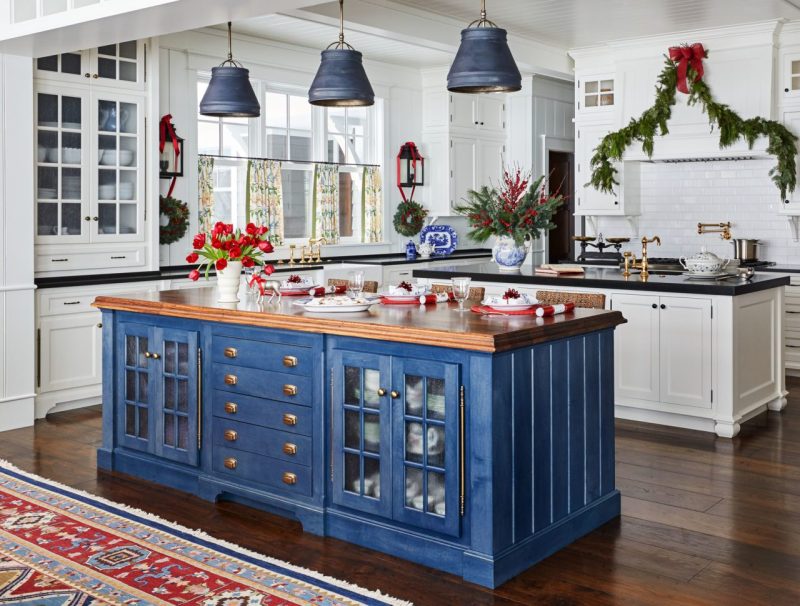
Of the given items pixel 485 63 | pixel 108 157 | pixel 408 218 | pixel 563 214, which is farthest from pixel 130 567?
pixel 563 214

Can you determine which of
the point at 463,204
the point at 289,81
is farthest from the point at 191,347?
the point at 463,204

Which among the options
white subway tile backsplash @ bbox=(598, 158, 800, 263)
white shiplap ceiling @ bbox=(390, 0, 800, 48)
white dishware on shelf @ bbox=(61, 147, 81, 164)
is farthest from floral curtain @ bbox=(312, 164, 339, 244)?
white dishware on shelf @ bbox=(61, 147, 81, 164)

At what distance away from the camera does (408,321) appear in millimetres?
3783

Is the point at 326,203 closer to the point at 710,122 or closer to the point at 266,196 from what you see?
the point at 266,196

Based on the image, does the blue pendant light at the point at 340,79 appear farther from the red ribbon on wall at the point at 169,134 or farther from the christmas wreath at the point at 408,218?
the christmas wreath at the point at 408,218

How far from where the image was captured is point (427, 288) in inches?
179

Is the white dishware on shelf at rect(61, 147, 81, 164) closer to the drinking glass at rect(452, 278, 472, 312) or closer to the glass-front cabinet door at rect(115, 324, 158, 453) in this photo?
the glass-front cabinet door at rect(115, 324, 158, 453)

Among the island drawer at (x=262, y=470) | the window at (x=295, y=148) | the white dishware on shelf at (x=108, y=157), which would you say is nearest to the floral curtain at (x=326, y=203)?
the window at (x=295, y=148)

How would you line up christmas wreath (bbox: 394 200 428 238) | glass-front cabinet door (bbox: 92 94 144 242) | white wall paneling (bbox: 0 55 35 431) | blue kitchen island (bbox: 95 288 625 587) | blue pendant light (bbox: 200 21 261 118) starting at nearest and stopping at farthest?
blue kitchen island (bbox: 95 288 625 587) → blue pendant light (bbox: 200 21 261 118) → white wall paneling (bbox: 0 55 35 431) → glass-front cabinet door (bbox: 92 94 144 242) → christmas wreath (bbox: 394 200 428 238)

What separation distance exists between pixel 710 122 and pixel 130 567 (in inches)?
256

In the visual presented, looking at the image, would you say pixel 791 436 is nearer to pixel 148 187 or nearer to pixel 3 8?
pixel 148 187

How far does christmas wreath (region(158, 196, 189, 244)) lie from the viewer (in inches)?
292

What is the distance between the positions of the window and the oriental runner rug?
4.44 metres

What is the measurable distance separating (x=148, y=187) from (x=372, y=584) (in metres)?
4.36
